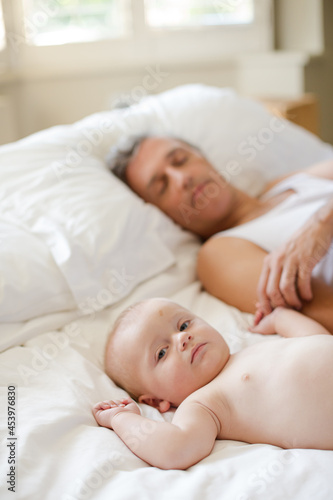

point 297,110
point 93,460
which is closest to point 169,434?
point 93,460

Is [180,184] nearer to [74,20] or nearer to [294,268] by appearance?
[294,268]

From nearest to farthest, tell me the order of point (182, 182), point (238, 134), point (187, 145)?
1. point (182, 182)
2. point (187, 145)
3. point (238, 134)

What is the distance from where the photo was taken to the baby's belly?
887 mm

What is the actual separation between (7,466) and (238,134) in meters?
1.54

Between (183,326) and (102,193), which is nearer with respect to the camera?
(183,326)

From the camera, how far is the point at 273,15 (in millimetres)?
3346

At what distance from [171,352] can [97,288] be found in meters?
0.37

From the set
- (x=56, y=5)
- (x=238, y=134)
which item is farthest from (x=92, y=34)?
(x=238, y=134)

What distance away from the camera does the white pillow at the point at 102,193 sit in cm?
131

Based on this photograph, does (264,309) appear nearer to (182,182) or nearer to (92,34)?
(182,182)

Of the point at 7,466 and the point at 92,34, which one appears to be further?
the point at 92,34

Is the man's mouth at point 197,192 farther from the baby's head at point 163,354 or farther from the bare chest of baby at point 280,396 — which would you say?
the bare chest of baby at point 280,396

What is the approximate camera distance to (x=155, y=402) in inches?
42.3

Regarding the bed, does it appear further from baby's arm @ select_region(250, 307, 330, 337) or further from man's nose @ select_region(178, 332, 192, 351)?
man's nose @ select_region(178, 332, 192, 351)
